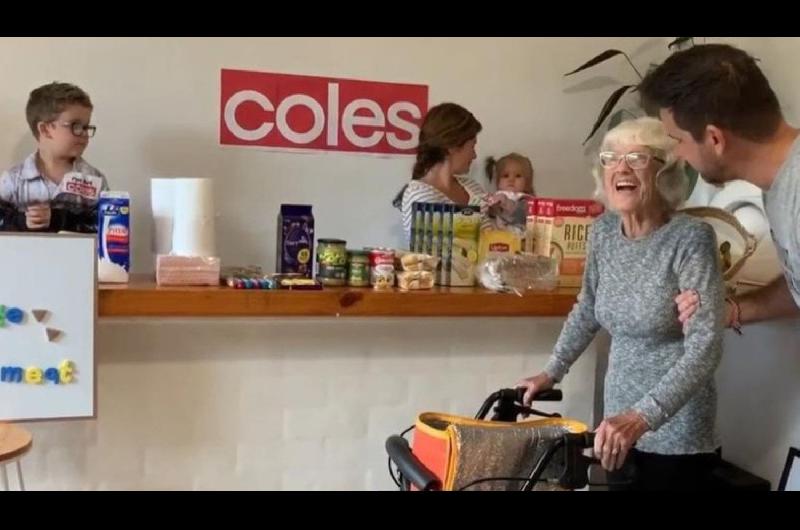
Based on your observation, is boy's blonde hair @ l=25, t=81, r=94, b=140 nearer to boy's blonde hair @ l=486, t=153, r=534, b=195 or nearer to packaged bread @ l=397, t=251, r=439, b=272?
packaged bread @ l=397, t=251, r=439, b=272

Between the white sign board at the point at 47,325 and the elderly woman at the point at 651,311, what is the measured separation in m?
1.09

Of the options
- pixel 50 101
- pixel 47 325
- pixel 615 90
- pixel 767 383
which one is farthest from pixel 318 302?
pixel 615 90

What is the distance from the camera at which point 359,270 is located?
240cm

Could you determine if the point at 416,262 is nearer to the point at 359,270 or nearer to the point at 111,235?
the point at 359,270

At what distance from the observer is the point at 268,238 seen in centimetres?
280

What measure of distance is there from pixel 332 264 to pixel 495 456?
81 centimetres

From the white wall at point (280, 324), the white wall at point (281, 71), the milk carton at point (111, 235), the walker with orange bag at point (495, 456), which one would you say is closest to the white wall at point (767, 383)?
the white wall at point (280, 324)

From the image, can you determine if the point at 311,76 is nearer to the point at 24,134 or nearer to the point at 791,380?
the point at 24,134

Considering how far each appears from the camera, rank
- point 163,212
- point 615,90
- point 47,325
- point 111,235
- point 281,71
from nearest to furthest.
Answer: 1. point 47,325
2. point 111,235
3. point 163,212
4. point 281,71
5. point 615,90

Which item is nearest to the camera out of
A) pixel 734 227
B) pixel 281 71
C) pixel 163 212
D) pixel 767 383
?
pixel 163 212

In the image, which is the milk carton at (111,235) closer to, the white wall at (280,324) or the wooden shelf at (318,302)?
the wooden shelf at (318,302)

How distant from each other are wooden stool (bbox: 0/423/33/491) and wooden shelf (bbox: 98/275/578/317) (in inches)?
12.9
